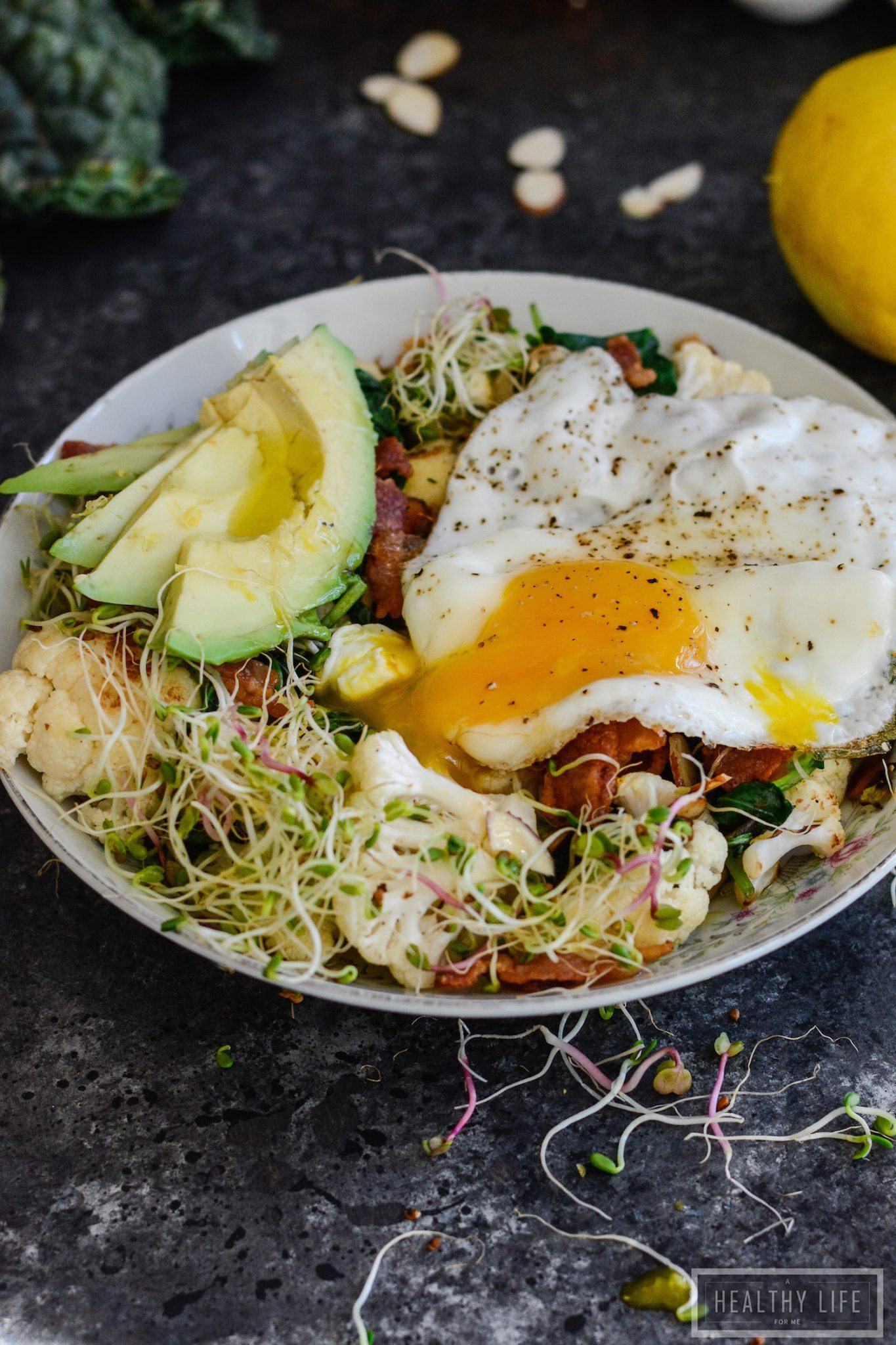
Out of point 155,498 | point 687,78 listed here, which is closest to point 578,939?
point 155,498

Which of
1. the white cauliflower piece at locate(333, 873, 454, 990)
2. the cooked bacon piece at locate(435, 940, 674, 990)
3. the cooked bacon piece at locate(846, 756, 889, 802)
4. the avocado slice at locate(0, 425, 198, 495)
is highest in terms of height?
the avocado slice at locate(0, 425, 198, 495)

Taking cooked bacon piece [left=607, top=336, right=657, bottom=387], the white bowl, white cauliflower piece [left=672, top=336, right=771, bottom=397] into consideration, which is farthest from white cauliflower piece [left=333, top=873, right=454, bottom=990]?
white cauliflower piece [left=672, top=336, right=771, bottom=397]

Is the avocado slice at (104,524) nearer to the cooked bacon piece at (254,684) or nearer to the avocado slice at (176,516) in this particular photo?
the avocado slice at (176,516)

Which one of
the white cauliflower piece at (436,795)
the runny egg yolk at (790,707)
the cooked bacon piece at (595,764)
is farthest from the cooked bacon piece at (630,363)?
the white cauliflower piece at (436,795)

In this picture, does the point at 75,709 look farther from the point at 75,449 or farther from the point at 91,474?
the point at 75,449

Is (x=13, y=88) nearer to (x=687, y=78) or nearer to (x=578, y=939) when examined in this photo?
(x=687, y=78)

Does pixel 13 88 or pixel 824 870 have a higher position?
pixel 13 88

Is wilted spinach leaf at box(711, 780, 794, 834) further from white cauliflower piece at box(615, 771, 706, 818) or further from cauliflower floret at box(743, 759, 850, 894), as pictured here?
white cauliflower piece at box(615, 771, 706, 818)
